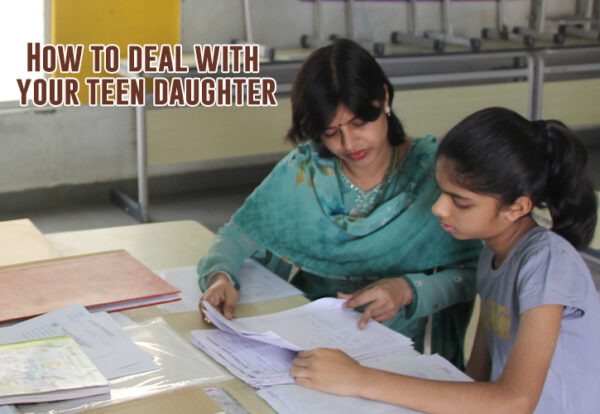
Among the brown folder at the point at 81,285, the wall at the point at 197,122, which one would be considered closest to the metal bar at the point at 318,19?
the wall at the point at 197,122

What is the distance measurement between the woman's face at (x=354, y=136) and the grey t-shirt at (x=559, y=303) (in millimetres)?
352

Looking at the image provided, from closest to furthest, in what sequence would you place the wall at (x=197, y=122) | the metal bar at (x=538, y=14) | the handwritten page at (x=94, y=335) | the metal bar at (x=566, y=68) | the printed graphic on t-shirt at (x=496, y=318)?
the handwritten page at (x=94, y=335)
the printed graphic on t-shirt at (x=496, y=318)
the wall at (x=197, y=122)
the metal bar at (x=566, y=68)
the metal bar at (x=538, y=14)

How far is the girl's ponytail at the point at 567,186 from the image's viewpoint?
1.20m

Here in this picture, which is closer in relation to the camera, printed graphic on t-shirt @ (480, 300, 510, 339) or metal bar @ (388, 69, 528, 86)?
printed graphic on t-shirt @ (480, 300, 510, 339)

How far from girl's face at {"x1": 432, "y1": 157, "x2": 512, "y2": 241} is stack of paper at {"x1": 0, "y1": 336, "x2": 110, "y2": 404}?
0.57 metres

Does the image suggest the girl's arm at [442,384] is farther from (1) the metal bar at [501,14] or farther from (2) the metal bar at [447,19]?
(1) the metal bar at [501,14]

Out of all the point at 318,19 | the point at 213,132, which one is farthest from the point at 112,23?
the point at 318,19

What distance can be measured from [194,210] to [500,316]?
2.89m

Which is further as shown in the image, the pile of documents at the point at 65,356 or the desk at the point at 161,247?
the desk at the point at 161,247

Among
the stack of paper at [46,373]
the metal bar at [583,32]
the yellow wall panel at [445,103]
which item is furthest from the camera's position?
the metal bar at [583,32]

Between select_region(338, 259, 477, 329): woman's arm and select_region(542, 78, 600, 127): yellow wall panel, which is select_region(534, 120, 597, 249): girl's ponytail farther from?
select_region(542, 78, 600, 127): yellow wall panel

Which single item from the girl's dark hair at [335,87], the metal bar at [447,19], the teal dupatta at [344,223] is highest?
the metal bar at [447,19]

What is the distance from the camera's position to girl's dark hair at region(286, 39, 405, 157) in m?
1.42

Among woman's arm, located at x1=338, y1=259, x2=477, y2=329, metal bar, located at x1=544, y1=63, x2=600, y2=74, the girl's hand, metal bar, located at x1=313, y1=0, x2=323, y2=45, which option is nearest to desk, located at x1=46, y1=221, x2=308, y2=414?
woman's arm, located at x1=338, y1=259, x2=477, y2=329
